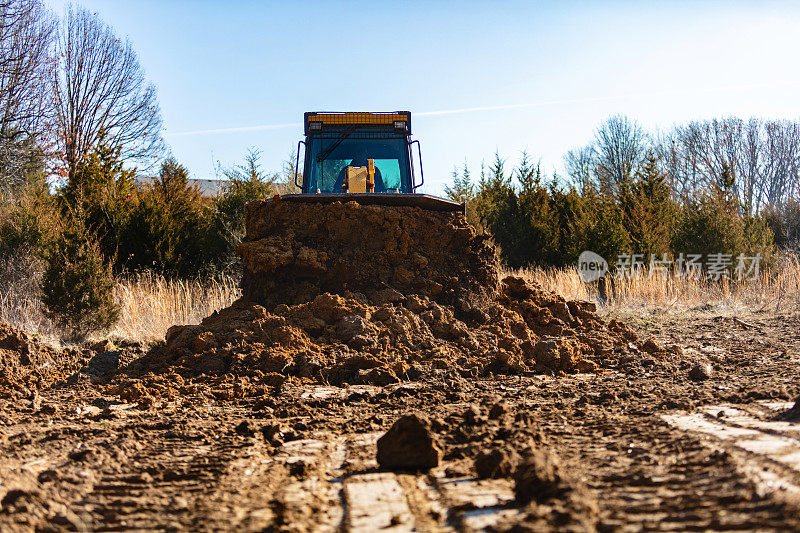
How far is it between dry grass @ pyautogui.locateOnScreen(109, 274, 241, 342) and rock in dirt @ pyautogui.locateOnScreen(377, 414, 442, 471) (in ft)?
22.3

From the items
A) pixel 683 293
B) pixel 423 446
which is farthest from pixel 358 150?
pixel 683 293

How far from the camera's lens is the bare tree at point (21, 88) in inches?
737

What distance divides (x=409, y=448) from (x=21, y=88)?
20089 mm

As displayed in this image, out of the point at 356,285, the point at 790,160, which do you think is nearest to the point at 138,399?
the point at 356,285

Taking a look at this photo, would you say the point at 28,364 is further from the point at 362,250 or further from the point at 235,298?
the point at 235,298

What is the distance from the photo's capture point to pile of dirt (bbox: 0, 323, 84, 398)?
629cm

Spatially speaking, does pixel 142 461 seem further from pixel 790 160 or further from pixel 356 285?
pixel 790 160

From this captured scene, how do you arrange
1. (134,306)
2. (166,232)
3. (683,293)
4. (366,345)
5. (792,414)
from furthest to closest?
(683,293)
(166,232)
(134,306)
(366,345)
(792,414)

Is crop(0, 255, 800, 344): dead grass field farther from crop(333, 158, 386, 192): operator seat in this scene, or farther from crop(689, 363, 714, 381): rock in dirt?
crop(689, 363, 714, 381): rock in dirt

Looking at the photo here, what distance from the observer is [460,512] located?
2.54 m

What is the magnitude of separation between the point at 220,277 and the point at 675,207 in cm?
1235

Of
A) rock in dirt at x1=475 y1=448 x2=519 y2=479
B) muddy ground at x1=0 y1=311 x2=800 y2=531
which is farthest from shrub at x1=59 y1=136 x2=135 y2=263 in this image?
rock in dirt at x1=475 y1=448 x2=519 y2=479

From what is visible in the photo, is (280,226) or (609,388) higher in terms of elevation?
(280,226)

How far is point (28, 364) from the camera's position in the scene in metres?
6.94
